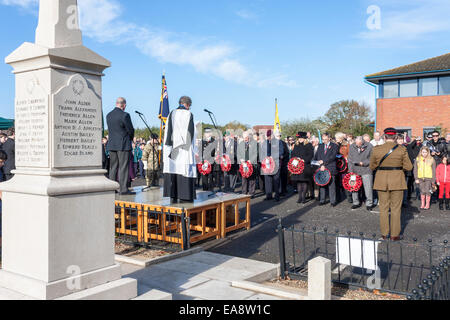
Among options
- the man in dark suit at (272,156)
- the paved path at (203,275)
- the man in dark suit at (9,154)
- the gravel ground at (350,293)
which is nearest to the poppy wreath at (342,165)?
the man in dark suit at (272,156)

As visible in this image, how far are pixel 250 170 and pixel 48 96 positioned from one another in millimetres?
Answer: 9875

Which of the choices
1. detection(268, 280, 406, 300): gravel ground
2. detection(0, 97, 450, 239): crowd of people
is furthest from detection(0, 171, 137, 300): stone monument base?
detection(0, 97, 450, 239): crowd of people

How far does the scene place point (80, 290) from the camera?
3.77m

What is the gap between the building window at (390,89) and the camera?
1304 inches

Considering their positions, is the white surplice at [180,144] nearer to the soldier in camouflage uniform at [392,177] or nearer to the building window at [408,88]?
the soldier in camouflage uniform at [392,177]

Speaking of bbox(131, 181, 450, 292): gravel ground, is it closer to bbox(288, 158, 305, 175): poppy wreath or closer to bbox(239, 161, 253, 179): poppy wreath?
bbox(239, 161, 253, 179): poppy wreath

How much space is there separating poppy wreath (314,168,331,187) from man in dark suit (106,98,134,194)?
5.73 metres

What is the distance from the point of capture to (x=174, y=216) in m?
8.01

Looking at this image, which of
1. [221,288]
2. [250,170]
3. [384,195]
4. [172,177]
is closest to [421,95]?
[250,170]

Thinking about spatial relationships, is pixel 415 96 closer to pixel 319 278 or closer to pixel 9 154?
pixel 9 154

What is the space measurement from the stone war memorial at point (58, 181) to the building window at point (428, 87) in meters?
32.8

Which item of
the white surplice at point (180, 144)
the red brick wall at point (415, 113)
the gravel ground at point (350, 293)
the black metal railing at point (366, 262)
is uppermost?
the red brick wall at point (415, 113)

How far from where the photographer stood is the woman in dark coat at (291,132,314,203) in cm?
1215
